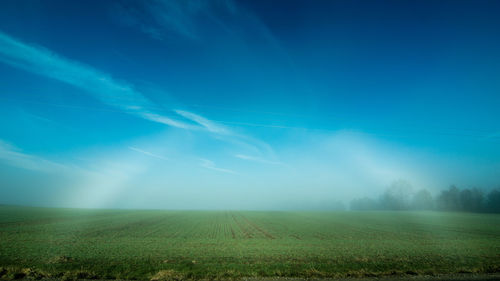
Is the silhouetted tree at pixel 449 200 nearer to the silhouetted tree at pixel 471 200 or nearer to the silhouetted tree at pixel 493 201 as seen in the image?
the silhouetted tree at pixel 471 200

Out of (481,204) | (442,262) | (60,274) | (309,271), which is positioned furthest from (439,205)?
(60,274)

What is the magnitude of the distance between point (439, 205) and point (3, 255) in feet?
576

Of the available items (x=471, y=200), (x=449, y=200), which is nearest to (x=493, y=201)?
(x=471, y=200)

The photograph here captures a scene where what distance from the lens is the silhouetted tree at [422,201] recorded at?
5591 inches

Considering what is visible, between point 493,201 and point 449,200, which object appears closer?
point 493,201

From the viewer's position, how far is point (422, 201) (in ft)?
479

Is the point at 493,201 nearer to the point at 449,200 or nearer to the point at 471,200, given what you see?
the point at 471,200

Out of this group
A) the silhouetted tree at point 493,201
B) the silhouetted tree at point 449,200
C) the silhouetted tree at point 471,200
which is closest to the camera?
the silhouetted tree at point 493,201

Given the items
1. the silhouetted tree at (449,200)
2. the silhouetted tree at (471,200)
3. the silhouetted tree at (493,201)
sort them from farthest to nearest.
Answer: the silhouetted tree at (449,200), the silhouetted tree at (471,200), the silhouetted tree at (493,201)

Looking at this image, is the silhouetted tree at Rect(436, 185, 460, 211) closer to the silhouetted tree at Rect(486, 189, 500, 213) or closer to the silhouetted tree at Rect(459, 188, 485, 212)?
the silhouetted tree at Rect(459, 188, 485, 212)

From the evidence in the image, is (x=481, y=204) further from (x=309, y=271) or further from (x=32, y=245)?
(x=32, y=245)

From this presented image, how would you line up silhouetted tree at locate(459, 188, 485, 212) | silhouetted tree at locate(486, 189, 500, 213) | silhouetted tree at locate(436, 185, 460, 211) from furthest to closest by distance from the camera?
silhouetted tree at locate(436, 185, 460, 211)
silhouetted tree at locate(459, 188, 485, 212)
silhouetted tree at locate(486, 189, 500, 213)

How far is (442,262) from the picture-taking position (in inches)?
662

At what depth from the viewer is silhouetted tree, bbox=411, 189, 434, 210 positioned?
142000mm
